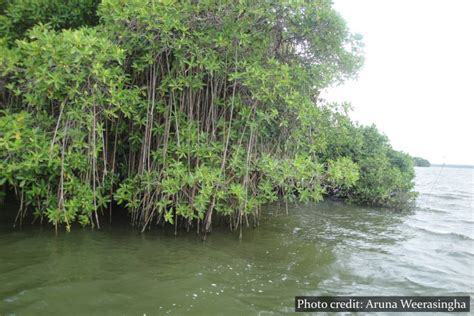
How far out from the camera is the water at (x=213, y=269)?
314 cm

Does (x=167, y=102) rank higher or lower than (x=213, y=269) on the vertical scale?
higher

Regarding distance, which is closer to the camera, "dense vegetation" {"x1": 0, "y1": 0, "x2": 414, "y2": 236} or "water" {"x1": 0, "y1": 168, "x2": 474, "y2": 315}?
"water" {"x1": 0, "y1": 168, "x2": 474, "y2": 315}

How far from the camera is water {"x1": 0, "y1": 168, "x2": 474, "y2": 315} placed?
3139 mm

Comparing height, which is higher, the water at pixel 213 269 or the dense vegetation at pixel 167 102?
the dense vegetation at pixel 167 102

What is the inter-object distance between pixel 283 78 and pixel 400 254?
127 inches

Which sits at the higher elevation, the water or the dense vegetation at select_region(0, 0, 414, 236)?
the dense vegetation at select_region(0, 0, 414, 236)

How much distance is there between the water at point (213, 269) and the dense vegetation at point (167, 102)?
0.44 m

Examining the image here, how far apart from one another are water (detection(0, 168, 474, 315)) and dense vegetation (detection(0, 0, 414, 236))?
44cm

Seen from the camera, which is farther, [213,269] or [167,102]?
[167,102]

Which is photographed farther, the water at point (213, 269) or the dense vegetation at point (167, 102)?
the dense vegetation at point (167, 102)

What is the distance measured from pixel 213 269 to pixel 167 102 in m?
2.68

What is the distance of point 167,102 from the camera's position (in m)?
5.50

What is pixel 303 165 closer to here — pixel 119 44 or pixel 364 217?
pixel 119 44

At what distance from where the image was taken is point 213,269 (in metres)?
4.11
